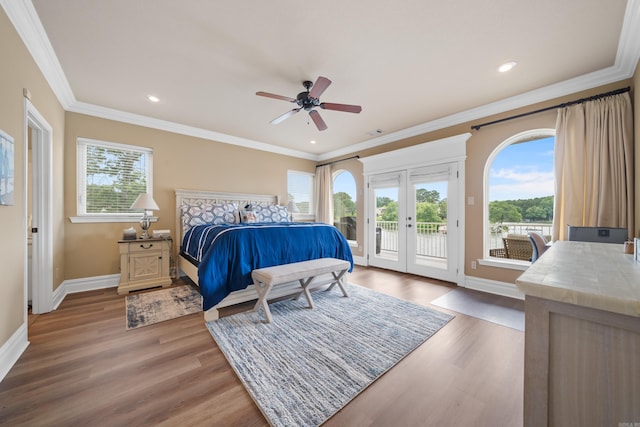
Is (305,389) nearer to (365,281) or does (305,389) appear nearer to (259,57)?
(365,281)

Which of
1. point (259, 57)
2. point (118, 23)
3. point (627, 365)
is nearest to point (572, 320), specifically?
point (627, 365)

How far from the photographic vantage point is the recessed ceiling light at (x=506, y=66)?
2.43 meters

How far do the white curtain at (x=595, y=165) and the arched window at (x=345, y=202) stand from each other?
3287mm

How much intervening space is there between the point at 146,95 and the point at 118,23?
1.30 meters

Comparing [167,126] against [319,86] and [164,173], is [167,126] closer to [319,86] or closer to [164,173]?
[164,173]

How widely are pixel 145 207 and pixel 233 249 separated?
5.84ft

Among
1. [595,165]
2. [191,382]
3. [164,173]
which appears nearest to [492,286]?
[595,165]

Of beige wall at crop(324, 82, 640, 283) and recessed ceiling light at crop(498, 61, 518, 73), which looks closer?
recessed ceiling light at crop(498, 61, 518, 73)

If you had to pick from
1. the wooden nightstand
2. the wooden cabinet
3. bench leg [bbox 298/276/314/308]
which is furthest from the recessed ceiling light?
the wooden nightstand

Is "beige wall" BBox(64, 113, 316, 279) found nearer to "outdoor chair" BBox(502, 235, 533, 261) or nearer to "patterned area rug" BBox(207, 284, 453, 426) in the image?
"patterned area rug" BBox(207, 284, 453, 426)

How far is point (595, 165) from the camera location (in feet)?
8.39

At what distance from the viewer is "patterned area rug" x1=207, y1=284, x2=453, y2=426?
4.73ft

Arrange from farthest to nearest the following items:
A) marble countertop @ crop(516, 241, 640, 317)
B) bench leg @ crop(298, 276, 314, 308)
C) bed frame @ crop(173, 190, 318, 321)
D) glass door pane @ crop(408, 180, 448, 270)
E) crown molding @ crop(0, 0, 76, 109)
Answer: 1. glass door pane @ crop(408, 180, 448, 270)
2. bench leg @ crop(298, 276, 314, 308)
3. bed frame @ crop(173, 190, 318, 321)
4. crown molding @ crop(0, 0, 76, 109)
5. marble countertop @ crop(516, 241, 640, 317)

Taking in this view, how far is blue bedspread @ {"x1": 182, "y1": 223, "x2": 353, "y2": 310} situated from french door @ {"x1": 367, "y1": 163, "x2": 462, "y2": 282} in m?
1.49
